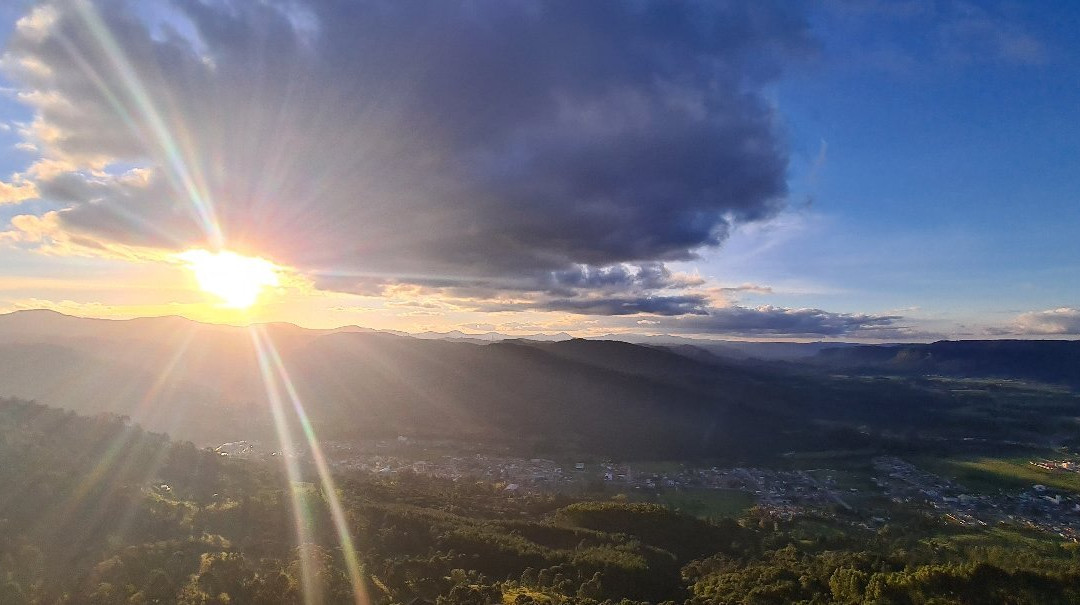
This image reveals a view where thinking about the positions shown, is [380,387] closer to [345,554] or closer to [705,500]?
[705,500]

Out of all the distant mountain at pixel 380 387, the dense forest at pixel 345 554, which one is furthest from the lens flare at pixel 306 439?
the distant mountain at pixel 380 387

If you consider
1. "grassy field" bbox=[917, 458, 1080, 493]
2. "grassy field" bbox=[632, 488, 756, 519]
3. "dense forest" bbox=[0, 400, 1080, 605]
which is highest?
"dense forest" bbox=[0, 400, 1080, 605]

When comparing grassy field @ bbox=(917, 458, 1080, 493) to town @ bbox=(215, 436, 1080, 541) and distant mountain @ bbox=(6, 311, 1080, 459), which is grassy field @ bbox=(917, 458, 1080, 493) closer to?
town @ bbox=(215, 436, 1080, 541)

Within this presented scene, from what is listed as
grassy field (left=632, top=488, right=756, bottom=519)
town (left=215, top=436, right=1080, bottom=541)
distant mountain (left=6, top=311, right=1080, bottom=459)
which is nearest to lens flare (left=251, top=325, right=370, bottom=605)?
distant mountain (left=6, top=311, right=1080, bottom=459)

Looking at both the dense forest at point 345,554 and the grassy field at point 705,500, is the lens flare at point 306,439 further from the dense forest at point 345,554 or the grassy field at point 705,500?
the grassy field at point 705,500

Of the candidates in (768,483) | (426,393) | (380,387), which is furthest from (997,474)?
(380,387)

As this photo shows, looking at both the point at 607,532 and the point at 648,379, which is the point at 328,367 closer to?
the point at 648,379
